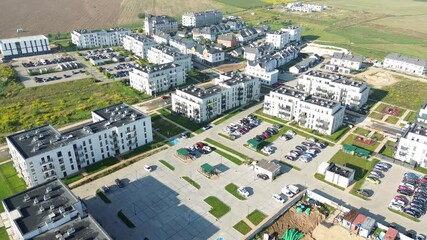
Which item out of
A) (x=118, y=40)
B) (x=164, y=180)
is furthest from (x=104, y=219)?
(x=118, y=40)

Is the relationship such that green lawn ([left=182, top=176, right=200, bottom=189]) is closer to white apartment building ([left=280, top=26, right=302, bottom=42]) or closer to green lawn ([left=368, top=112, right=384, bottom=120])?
green lawn ([left=368, top=112, right=384, bottom=120])

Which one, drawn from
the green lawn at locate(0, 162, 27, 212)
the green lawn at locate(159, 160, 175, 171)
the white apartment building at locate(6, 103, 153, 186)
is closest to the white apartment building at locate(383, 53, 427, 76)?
the white apartment building at locate(6, 103, 153, 186)

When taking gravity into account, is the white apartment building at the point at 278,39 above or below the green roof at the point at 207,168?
above

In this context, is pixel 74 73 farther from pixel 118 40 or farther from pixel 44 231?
pixel 44 231

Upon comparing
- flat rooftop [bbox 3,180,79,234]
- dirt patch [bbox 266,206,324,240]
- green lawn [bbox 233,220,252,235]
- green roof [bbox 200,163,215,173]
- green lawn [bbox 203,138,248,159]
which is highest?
flat rooftop [bbox 3,180,79,234]

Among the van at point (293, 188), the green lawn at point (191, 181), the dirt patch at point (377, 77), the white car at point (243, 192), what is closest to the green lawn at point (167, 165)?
the green lawn at point (191, 181)

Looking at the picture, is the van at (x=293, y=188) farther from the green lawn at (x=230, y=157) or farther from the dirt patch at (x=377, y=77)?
the dirt patch at (x=377, y=77)

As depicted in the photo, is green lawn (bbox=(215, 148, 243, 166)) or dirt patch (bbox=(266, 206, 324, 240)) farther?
green lawn (bbox=(215, 148, 243, 166))
